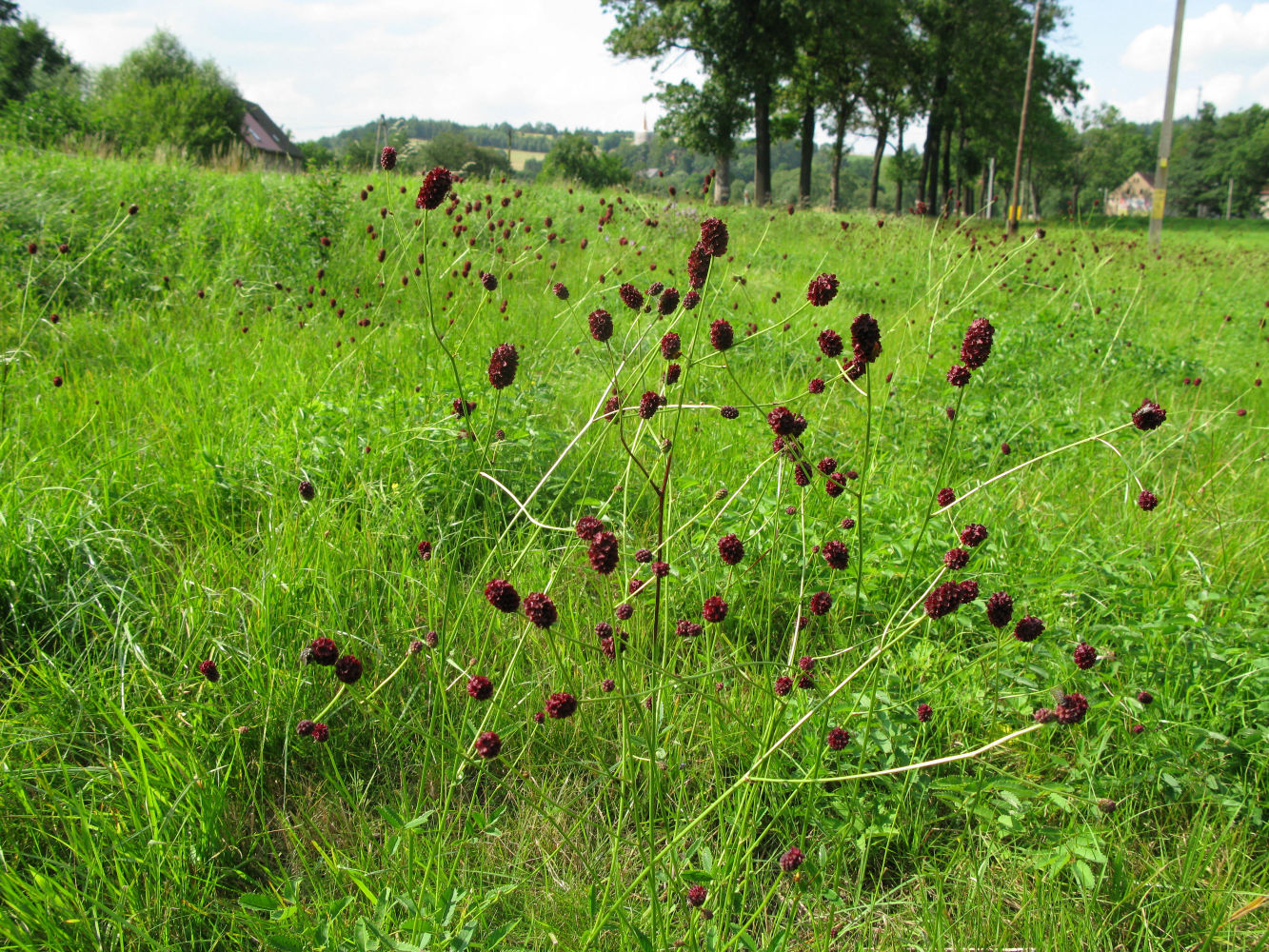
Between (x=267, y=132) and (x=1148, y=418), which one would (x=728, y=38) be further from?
(x=267, y=132)

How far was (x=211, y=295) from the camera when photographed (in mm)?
4145

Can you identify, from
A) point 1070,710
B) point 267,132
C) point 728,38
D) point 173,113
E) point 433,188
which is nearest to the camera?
point 1070,710

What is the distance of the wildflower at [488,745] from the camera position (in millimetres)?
1043

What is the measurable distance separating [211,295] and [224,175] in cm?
478

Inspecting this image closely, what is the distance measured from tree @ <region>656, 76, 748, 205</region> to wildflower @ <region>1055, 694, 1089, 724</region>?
76.9ft

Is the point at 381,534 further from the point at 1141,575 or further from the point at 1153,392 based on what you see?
the point at 1153,392

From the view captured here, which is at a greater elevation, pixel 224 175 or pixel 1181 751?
pixel 224 175

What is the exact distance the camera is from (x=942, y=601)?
1.06 meters

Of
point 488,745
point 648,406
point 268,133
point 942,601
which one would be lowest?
point 488,745

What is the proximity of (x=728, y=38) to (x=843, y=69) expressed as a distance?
6.87 metres

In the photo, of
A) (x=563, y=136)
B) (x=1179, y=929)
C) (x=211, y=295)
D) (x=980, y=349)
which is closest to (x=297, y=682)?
(x=980, y=349)

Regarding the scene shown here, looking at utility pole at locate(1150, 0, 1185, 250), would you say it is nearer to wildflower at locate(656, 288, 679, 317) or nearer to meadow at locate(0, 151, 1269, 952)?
meadow at locate(0, 151, 1269, 952)

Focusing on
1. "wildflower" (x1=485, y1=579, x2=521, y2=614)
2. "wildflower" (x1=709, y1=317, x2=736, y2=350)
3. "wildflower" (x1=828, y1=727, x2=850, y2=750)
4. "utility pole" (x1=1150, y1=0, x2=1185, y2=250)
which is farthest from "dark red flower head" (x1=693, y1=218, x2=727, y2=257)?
"utility pole" (x1=1150, y1=0, x2=1185, y2=250)

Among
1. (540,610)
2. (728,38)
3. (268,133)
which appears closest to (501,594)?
(540,610)
